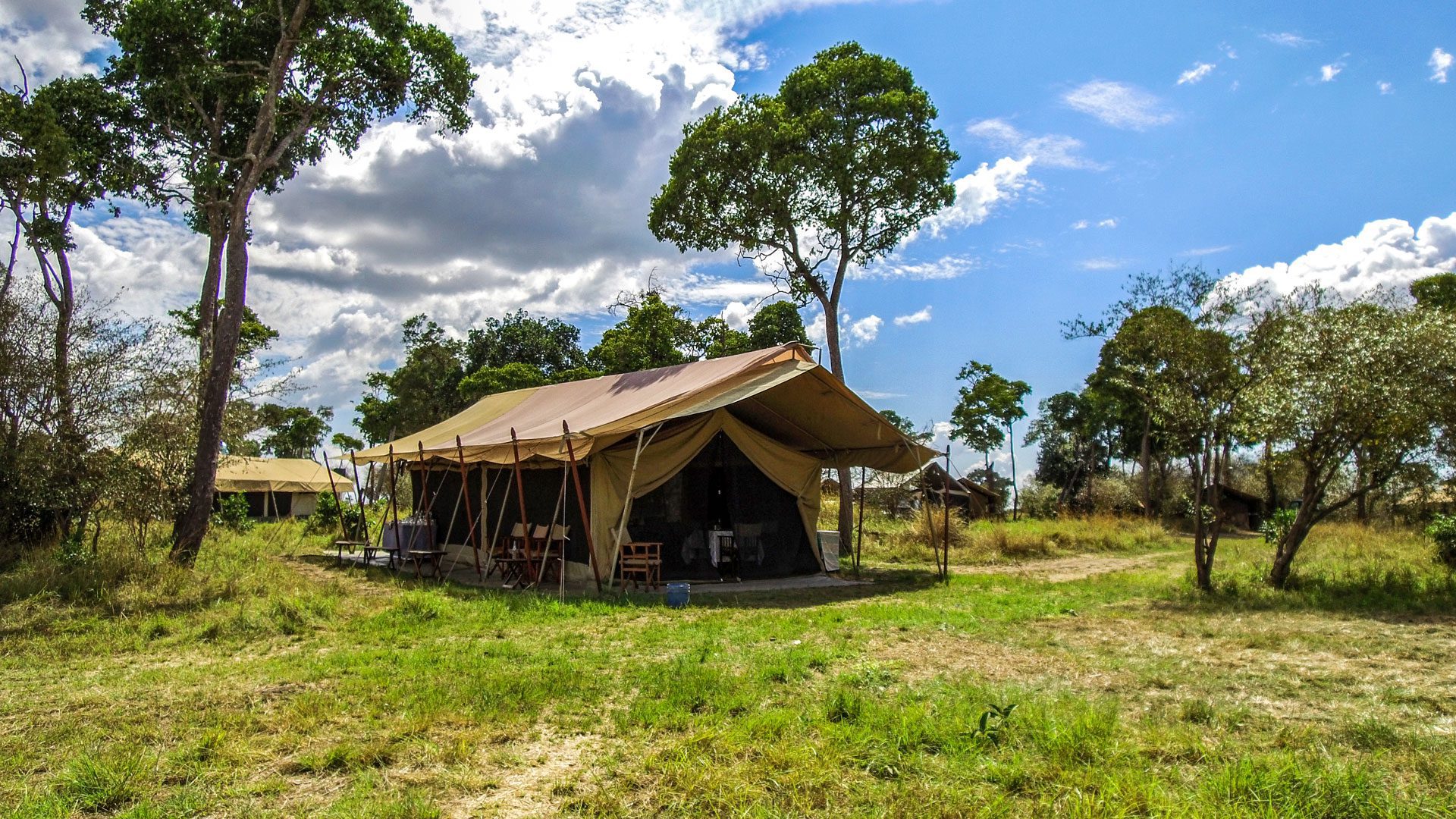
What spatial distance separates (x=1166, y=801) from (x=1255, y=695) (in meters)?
2.15

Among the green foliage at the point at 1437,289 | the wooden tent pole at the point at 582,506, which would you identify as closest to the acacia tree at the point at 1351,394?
the wooden tent pole at the point at 582,506

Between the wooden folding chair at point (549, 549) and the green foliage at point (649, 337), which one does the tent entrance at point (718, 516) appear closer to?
the wooden folding chair at point (549, 549)

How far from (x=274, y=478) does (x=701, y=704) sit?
27.4m

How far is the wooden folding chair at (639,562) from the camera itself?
10273mm

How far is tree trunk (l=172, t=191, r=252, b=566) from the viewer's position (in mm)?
10406

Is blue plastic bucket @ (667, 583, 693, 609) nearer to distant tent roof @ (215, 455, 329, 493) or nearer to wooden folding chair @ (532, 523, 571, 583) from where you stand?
wooden folding chair @ (532, 523, 571, 583)

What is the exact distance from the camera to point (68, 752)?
397cm

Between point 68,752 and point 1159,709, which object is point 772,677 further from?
point 68,752

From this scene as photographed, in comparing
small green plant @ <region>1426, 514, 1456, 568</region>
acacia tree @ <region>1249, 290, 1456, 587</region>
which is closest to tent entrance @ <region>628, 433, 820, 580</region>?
acacia tree @ <region>1249, 290, 1456, 587</region>

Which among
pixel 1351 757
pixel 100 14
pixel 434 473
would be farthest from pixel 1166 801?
pixel 100 14

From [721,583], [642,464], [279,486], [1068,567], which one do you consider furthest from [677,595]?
[279,486]

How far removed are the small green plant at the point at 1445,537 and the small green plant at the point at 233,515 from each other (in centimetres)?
2157

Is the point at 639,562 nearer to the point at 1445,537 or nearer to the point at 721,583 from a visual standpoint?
the point at 721,583

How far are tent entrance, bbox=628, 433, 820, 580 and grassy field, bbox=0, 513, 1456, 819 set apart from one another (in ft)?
7.73
